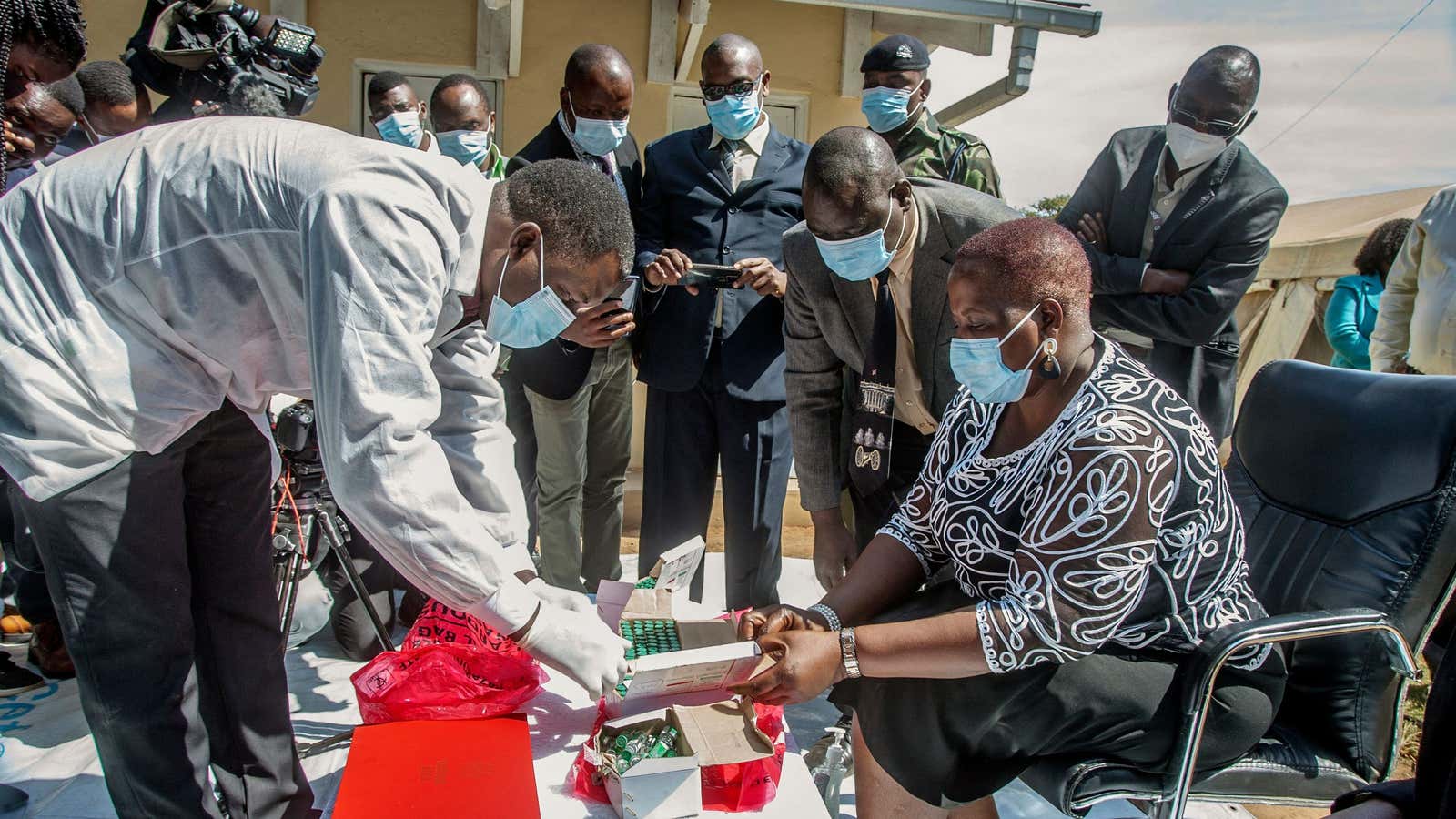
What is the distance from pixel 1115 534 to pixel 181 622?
1.79 m

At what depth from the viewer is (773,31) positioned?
5.41m

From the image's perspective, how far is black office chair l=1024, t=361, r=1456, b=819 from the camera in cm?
181

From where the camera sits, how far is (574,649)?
173 cm

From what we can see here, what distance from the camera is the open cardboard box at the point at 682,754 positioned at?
1.66 metres

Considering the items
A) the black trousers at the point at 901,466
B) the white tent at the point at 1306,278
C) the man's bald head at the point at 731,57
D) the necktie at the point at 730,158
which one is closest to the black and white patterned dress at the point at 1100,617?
the black trousers at the point at 901,466

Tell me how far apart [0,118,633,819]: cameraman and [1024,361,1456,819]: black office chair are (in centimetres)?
110

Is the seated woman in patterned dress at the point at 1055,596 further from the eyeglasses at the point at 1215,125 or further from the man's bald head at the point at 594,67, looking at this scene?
the man's bald head at the point at 594,67

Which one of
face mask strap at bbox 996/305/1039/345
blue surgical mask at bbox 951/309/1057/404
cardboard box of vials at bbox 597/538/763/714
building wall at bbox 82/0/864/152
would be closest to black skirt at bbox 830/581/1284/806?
cardboard box of vials at bbox 597/538/763/714

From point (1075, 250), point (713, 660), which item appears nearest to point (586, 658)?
point (713, 660)

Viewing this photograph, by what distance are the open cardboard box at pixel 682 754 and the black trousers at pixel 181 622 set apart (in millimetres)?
830

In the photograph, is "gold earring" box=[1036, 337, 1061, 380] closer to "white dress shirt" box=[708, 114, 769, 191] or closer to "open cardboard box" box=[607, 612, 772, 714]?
Answer: "open cardboard box" box=[607, 612, 772, 714]

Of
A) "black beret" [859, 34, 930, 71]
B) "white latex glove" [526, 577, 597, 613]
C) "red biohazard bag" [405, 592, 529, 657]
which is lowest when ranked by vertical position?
"red biohazard bag" [405, 592, 529, 657]

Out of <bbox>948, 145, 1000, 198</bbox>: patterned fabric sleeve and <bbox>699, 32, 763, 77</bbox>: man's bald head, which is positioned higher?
<bbox>699, 32, 763, 77</bbox>: man's bald head

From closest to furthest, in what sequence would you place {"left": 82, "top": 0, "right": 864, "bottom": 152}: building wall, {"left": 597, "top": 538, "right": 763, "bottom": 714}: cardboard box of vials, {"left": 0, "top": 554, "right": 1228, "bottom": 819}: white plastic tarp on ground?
{"left": 597, "top": 538, "right": 763, "bottom": 714}: cardboard box of vials, {"left": 0, "top": 554, "right": 1228, "bottom": 819}: white plastic tarp on ground, {"left": 82, "top": 0, "right": 864, "bottom": 152}: building wall
